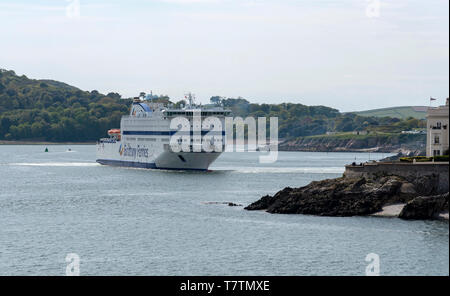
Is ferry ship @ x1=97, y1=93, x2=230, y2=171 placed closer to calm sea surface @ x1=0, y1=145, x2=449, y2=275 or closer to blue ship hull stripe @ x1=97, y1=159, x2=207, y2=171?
blue ship hull stripe @ x1=97, y1=159, x2=207, y2=171

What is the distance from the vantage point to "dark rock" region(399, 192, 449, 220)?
46.3 metres

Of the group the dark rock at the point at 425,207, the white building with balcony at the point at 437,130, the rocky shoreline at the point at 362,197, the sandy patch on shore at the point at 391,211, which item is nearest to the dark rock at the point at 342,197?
the rocky shoreline at the point at 362,197

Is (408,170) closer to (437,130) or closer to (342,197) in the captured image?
(342,197)

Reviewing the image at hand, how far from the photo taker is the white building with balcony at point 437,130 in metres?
55.2

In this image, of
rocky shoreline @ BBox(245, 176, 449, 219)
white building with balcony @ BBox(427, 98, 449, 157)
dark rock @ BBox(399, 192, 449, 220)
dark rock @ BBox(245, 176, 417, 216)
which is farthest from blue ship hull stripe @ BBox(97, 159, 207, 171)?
dark rock @ BBox(399, 192, 449, 220)

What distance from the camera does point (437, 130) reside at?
183 feet

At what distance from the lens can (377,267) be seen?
113 feet

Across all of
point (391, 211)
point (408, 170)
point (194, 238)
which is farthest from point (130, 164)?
point (194, 238)

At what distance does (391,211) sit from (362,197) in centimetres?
290

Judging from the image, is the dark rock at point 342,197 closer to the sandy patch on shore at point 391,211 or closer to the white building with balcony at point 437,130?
the sandy patch on shore at point 391,211

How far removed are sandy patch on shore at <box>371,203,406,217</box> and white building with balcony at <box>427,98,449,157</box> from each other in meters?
7.55

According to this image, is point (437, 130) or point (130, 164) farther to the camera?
point (130, 164)
